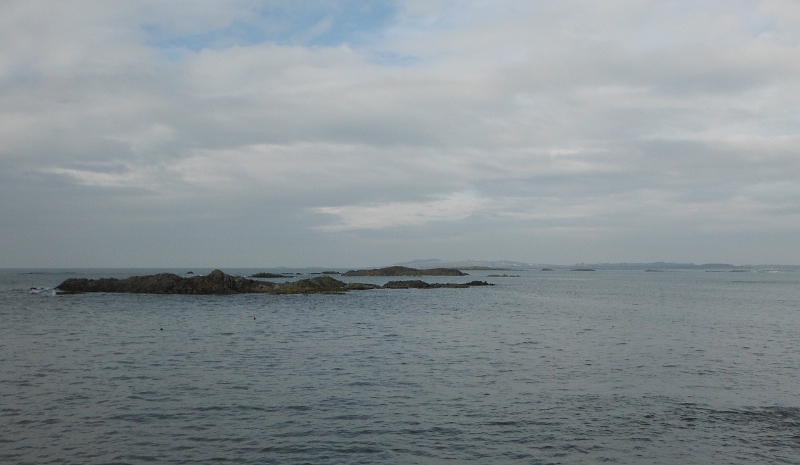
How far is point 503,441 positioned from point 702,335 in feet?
95.6

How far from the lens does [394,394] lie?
20578 mm

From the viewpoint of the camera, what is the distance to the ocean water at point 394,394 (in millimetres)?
14852

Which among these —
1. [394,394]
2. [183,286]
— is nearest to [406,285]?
[183,286]

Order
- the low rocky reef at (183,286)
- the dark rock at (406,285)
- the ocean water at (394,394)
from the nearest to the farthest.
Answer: the ocean water at (394,394)
the low rocky reef at (183,286)
the dark rock at (406,285)

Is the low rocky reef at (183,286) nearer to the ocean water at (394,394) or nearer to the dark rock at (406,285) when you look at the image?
the dark rock at (406,285)

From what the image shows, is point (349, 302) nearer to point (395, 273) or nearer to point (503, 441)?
point (503, 441)

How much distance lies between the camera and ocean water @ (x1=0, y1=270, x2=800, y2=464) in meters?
14.9

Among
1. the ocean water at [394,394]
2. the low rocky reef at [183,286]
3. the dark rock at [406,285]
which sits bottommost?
the ocean water at [394,394]

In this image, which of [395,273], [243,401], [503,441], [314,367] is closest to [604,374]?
[503,441]

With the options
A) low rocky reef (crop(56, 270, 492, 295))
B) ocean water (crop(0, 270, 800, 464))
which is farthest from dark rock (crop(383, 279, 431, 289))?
ocean water (crop(0, 270, 800, 464))

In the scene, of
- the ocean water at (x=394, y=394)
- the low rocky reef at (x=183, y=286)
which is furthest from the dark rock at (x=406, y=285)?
the ocean water at (x=394, y=394)

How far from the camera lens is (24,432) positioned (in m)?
15.8

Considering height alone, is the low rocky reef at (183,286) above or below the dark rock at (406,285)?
above

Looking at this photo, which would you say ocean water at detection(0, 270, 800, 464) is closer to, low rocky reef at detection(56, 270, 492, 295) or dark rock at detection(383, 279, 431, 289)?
low rocky reef at detection(56, 270, 492, 295)
